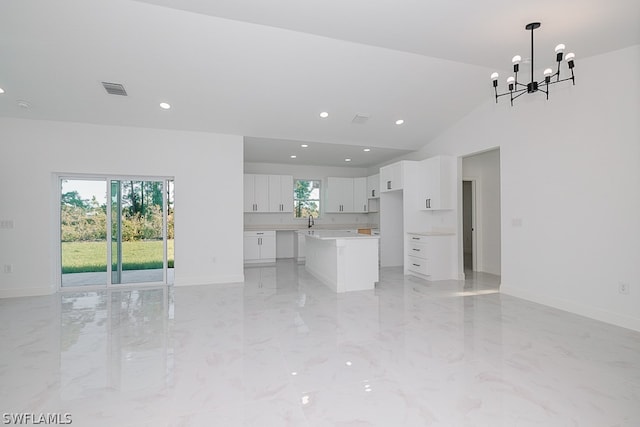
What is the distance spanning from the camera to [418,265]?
20.0ft

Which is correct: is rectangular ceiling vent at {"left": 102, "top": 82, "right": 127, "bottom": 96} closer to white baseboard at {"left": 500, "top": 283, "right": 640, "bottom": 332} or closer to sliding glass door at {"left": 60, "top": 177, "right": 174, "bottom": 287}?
sliding glass door at {"left": 60, "top": 177, "right": 174, "bottom": 287}

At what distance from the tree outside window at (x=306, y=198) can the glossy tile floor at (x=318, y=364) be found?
4.69 meters

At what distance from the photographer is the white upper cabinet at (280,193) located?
8273 millimetres

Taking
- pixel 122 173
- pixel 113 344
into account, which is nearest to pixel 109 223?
pixel 122 173

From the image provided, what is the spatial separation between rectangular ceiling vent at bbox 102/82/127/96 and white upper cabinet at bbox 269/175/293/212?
418 centimetres

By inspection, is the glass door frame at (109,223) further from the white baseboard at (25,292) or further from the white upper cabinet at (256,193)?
the white upper cabinet at (256,193)

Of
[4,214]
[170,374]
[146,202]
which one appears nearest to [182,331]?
[170,374]

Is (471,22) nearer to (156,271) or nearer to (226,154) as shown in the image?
(226,154)

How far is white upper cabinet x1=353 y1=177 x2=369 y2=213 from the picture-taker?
8.88 metres

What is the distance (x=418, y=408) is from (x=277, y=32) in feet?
12.7

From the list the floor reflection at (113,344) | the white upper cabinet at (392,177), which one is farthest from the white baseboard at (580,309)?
the floor reflection at (113,344)

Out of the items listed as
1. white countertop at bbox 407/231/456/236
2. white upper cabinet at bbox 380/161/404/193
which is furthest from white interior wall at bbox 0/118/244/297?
white countertop at bbox 407/231/456/236

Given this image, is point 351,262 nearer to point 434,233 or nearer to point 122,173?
point 434,233

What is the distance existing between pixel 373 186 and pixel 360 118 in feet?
10.3
